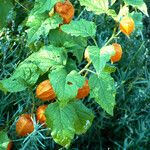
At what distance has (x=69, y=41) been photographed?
3.69 feet

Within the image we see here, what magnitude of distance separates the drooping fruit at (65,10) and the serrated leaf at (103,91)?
0.23 meters

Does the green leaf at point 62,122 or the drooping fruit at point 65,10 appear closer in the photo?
the green leaf at point 62,122

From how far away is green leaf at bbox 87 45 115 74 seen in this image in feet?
3.05

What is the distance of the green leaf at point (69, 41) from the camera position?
3.68ft

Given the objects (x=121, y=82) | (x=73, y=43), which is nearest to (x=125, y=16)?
(x=73, y=43)

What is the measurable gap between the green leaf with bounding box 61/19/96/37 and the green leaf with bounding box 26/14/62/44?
0.23 feet

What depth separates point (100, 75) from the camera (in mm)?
989

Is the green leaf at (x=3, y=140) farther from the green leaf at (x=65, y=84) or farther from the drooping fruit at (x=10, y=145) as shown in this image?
the green leaf at (x=65, y=84)

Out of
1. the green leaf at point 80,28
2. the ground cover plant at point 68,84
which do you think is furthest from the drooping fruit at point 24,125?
the green leaf at point 80,28

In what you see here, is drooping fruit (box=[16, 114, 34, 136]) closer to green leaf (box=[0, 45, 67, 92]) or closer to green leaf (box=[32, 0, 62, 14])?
green leaf (box=[0, 45, 67, 92])

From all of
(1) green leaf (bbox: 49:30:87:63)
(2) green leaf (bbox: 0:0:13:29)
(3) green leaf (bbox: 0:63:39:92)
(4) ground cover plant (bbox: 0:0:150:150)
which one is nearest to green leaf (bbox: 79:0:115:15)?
(4) ground cover plant (bbox: 0:0:150:150)

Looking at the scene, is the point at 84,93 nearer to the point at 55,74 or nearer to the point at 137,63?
the point at 55,74

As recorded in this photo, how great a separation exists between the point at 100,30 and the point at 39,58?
0.68 m

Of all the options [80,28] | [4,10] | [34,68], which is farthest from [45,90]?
[4,10]
